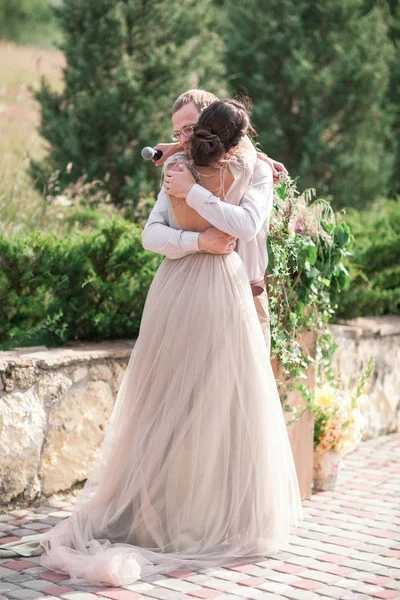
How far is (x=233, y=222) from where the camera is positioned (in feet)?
13.2

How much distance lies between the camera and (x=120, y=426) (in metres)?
4.25

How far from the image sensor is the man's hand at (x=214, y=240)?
13.4 ft

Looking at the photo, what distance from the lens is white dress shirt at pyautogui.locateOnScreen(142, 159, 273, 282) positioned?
4.04m

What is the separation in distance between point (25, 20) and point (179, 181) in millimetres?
34214

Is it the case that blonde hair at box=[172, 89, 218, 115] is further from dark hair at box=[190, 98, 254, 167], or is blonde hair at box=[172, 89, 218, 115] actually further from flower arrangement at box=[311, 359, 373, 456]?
flower arrangement at box=[311, 359, 373, 456]

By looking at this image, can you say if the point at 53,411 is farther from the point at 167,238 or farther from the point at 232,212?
the point at 232,212

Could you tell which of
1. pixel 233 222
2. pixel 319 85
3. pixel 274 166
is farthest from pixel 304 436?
pixel 319 85

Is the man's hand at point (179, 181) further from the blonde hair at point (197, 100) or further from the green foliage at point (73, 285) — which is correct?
the green foliage at point (73, 285)

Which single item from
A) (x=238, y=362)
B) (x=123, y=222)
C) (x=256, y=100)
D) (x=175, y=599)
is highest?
(x=256, y=100)

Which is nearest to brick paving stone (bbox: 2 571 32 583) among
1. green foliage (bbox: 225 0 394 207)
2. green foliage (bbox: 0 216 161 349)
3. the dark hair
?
green foliage (bbox: 0 216 161 349)

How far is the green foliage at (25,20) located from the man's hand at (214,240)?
105 feet

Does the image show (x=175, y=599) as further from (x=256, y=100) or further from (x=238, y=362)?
(x=256, y=100)

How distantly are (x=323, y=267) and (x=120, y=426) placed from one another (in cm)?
166

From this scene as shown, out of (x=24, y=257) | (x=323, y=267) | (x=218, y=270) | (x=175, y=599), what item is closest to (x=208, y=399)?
(x=218, y=270)
